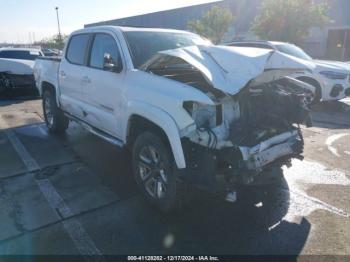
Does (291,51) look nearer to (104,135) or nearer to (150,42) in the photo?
(150,42)

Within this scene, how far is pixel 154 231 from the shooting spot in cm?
347

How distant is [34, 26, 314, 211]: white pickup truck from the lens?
10.6 ft

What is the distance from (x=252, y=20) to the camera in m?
36.9

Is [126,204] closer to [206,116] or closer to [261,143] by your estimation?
[206,116]

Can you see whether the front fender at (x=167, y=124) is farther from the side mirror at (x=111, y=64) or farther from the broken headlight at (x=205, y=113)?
the side mirror at (x=111, y=64)

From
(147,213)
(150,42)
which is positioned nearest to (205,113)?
(147,213)

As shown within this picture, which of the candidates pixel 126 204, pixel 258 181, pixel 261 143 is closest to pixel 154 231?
pixel 126 204

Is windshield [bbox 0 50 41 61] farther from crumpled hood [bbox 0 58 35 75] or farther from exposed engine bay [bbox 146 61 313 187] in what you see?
exposed engine bay [bbox 146 61 313 187]

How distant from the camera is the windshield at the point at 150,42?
4.37 metres

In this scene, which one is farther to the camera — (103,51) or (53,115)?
(53,115)

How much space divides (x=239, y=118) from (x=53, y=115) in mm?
4690

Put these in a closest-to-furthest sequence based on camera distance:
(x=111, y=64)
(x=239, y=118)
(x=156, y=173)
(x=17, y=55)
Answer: (x=239, y=118) < (x=156, y=173) < (x=111, y=64) < (x=17, y=55)

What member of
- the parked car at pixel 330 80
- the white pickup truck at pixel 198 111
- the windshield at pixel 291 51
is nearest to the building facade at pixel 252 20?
the windshield at pixel 291 51

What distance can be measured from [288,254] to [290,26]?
66.7 ft
